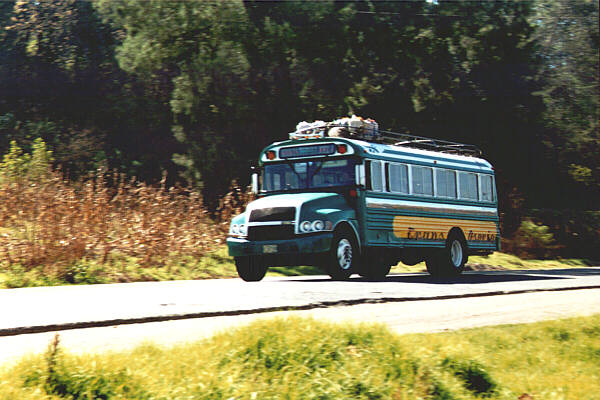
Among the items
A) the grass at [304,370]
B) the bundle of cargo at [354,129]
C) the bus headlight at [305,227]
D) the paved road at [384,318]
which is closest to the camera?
the grass at [304,370]

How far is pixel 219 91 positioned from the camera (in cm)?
3108

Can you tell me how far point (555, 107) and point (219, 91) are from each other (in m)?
16.1

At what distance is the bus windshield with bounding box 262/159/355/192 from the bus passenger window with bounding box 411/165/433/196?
8.21 feet

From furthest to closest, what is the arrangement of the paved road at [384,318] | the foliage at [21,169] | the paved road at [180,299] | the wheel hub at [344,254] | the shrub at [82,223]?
the foliage at [21,169] → the wheel hub at [344,254] → the shrub at [82,223] → the paved road at [180,299] → the paved road at [384,318]

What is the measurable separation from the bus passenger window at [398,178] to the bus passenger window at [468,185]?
9.82 feet

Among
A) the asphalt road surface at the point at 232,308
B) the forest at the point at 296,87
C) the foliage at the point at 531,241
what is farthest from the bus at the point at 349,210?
the forest at the point at 296,87

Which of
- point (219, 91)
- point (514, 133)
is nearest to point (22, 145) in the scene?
point (219, 91)

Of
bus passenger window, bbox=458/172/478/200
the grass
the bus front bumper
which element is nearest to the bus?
the bus front bumper

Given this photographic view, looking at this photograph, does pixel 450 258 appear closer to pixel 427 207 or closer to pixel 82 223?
pixel 427 207

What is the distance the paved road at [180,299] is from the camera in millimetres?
8984

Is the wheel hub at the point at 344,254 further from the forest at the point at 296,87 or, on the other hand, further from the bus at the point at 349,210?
the forest at the point at 296,87

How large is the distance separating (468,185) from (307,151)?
6015 mm

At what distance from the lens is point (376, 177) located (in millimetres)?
17516

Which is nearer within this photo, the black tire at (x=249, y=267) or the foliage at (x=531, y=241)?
the black tire at (x=249, y=267)
